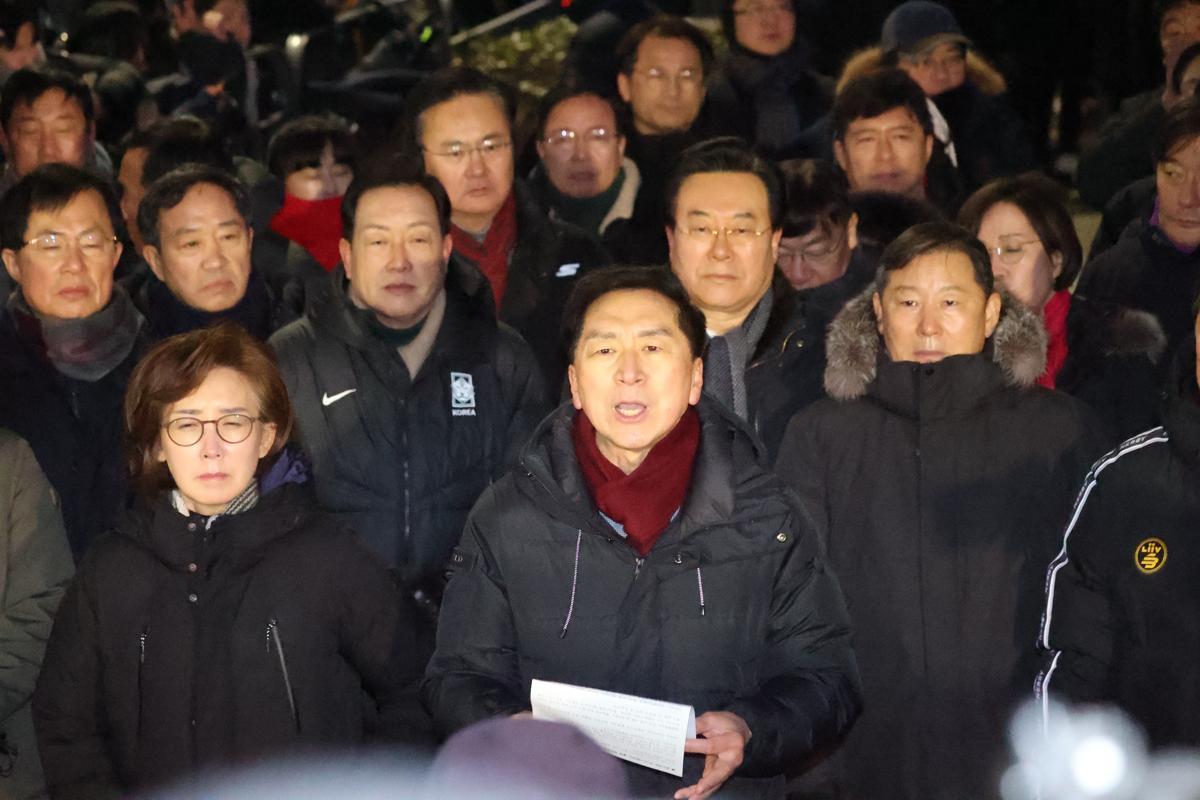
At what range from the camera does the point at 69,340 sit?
5.34 meters

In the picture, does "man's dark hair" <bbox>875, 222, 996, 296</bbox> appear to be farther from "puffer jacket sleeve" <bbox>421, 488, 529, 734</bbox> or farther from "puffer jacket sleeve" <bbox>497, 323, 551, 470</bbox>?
"puffer jacket sleeve" <bbox>421, 488, 529, 734</bbox>

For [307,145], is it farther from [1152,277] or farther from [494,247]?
[1152,277]

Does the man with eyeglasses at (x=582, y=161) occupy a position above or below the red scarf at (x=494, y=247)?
above

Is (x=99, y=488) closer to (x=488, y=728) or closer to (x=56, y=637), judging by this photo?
(x=56, y=637)

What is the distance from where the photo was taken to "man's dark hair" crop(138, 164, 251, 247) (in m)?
5.91

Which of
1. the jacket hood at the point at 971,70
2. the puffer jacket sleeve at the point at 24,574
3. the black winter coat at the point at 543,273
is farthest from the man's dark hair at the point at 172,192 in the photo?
the jacket hood at the point at 971,70

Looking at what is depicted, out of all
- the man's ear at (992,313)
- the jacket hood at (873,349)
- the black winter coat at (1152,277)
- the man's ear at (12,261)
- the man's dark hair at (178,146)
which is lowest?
the jacket hood at (873,349)

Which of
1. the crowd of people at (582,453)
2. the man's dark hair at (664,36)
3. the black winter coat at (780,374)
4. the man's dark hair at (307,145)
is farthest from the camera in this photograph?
the man's dark hair at (664,36)

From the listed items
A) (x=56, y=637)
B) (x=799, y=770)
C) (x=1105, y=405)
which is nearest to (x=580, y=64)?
(x=1105, y=405)

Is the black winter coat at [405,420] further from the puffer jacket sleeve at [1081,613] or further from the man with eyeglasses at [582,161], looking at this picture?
the man with eyeglasses at [582,161]

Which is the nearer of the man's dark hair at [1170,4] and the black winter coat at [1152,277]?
the black winter coat at [1152,277]

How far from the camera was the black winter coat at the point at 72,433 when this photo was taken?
5.22m

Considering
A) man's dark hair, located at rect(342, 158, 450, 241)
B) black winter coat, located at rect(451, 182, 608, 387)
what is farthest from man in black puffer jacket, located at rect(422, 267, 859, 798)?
black winter coat, located at rect(451, 182, 608, 387)

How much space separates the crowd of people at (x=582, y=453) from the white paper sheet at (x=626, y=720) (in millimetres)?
87
